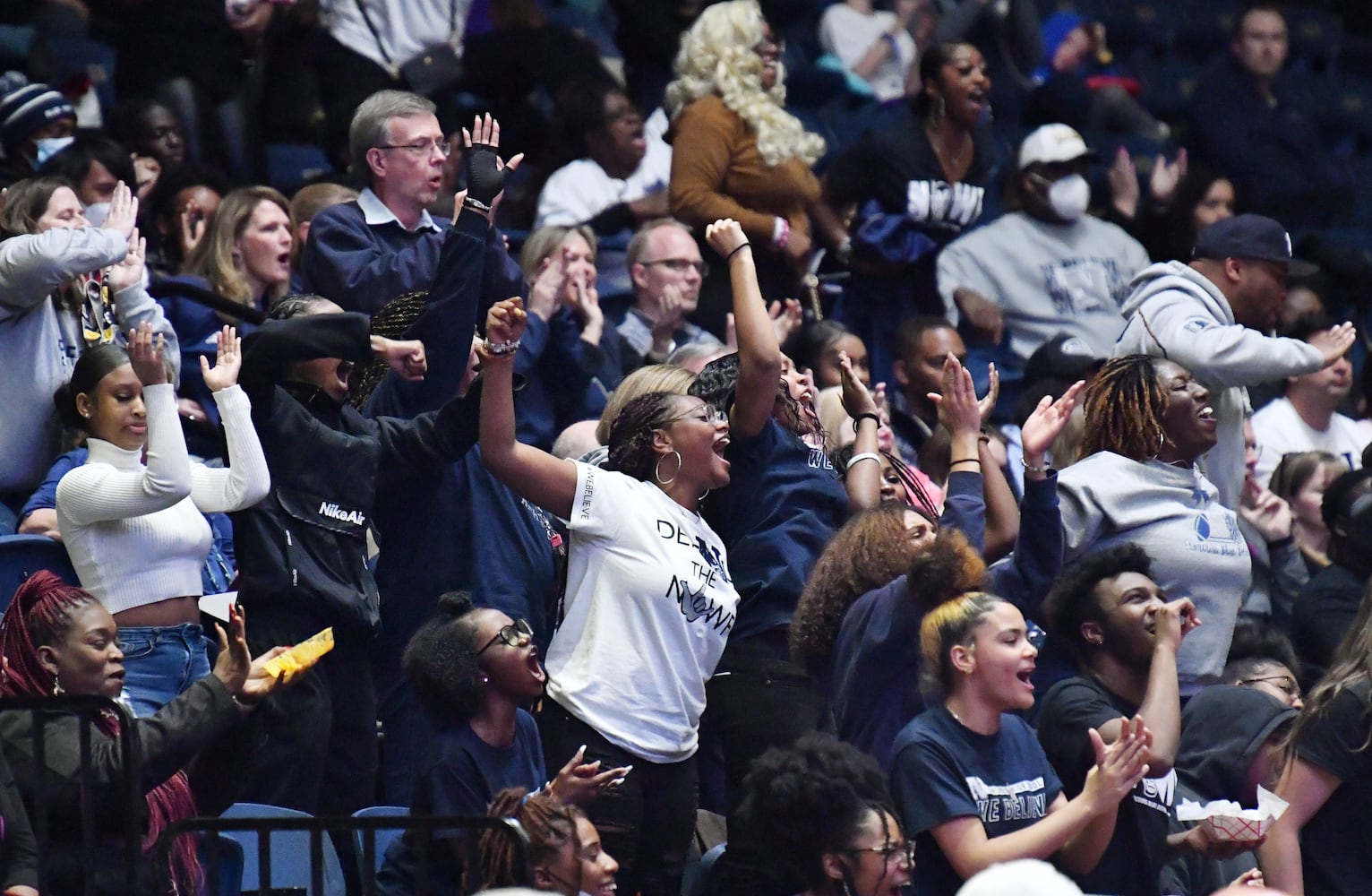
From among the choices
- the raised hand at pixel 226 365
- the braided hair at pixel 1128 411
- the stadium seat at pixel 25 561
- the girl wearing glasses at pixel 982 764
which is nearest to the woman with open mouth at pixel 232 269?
the stadium seat at pixel 25 561

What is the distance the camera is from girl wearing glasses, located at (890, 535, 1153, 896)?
452 centimetres

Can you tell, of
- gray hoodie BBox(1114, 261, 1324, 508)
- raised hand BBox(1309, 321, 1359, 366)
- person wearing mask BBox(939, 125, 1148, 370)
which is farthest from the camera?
person wearing mask BBox(939, 125, 1148, 370)

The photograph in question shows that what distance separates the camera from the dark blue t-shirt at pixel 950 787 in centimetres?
457

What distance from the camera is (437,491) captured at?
542 centimetres

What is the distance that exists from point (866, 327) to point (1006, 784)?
3.97 meters

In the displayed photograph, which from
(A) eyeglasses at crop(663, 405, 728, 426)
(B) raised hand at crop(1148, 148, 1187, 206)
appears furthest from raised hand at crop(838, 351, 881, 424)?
(B) raised hand at crop(1148, 148, 1187, 206)

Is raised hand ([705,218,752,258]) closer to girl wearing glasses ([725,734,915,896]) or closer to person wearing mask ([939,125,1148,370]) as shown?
girl wearing glasses ([725,734,915,896])

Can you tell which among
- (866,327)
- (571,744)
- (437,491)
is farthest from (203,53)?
(571,744)

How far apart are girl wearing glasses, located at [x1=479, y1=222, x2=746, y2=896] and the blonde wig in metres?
1.84

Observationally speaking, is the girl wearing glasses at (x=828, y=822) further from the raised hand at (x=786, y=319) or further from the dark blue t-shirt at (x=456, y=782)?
the raised hand at (x=786, y=319)

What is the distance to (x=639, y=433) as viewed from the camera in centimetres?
527

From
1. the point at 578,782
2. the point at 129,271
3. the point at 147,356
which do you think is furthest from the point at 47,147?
the point at 578,782

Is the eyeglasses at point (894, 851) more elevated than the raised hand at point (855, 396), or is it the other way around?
the raised hand at point (855, 396)

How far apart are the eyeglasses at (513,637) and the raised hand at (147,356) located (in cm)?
99
